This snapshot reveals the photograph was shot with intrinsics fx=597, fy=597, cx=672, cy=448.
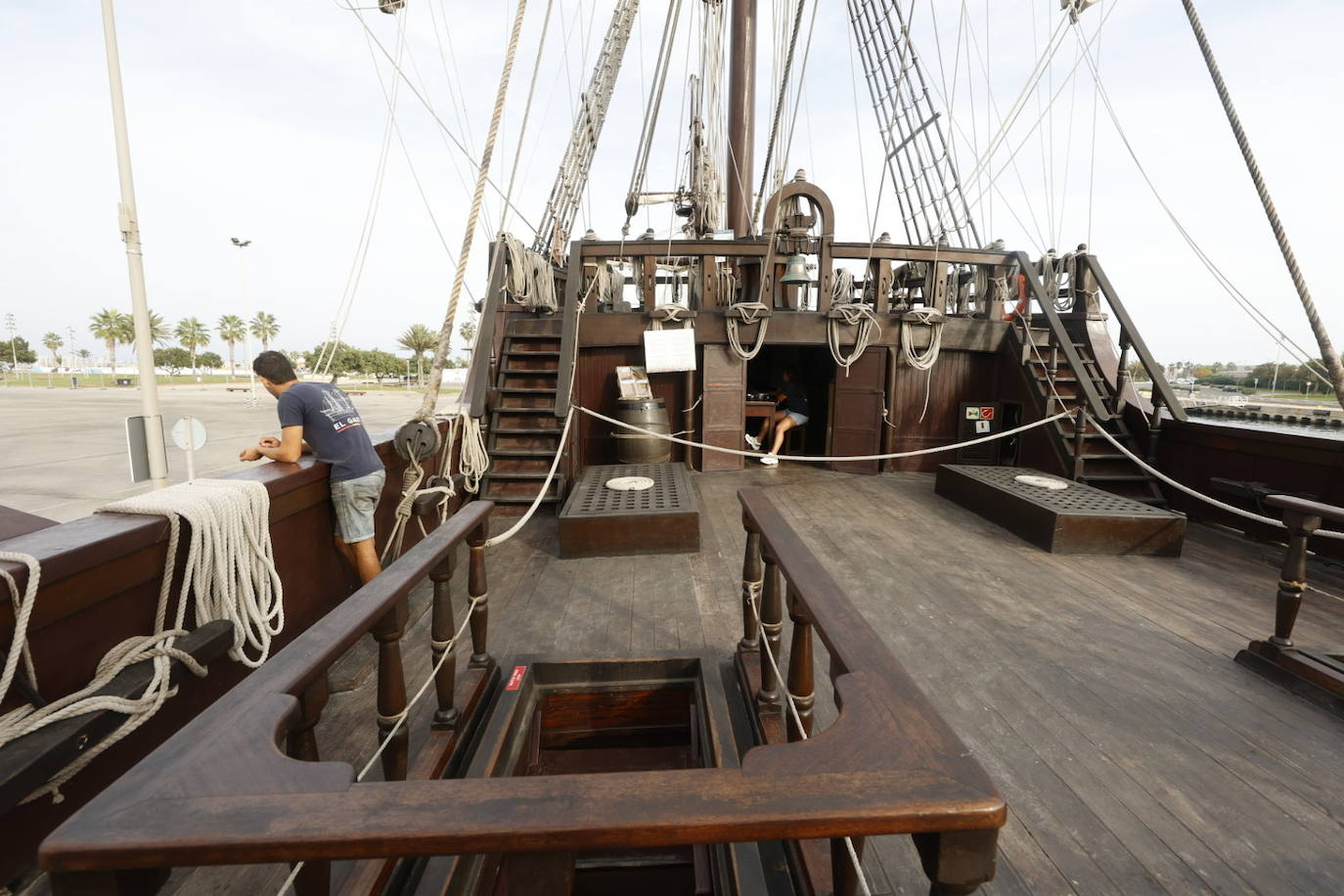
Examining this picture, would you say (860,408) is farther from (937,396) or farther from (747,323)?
(747,323)

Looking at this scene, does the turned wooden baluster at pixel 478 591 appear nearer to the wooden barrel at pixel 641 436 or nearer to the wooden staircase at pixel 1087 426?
the wooden barrel at pixel 641 436

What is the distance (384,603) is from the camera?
1.41m

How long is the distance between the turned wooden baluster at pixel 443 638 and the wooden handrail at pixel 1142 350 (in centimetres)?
603

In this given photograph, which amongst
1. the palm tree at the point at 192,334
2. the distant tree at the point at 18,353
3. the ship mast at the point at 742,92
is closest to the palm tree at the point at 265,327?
the palm tree at the point at 192,334

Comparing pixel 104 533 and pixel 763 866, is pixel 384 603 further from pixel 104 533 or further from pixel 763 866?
pixel 763 866

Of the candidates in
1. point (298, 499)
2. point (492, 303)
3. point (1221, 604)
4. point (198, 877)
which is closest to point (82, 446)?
point (492, 303)

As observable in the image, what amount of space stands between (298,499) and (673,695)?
1962 mm

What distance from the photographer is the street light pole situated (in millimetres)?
5063

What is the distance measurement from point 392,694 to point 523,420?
4104 millimetres

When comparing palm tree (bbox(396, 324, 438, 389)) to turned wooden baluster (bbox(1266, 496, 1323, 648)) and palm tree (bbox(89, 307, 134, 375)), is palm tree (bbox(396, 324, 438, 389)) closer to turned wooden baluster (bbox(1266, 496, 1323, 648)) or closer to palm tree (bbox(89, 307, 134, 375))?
palm tree (bbox(89, 307, 134, 375))

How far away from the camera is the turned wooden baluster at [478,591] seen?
2.31 m

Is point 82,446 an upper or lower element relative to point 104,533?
lower

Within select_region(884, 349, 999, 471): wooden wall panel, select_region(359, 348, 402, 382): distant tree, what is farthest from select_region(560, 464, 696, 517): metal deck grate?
select_region(359, 348, 402, 382): distant tree

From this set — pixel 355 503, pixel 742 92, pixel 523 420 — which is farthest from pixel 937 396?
pixel 742 92
